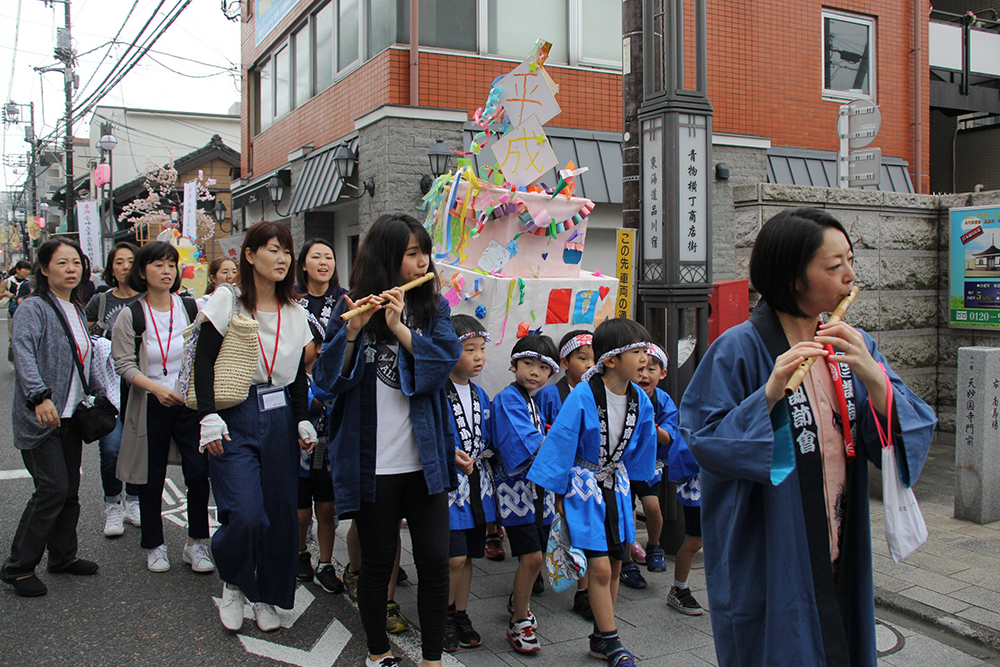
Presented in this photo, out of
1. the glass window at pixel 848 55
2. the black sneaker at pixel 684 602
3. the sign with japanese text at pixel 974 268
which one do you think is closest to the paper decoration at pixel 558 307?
the black sneaker at pixel 684 602

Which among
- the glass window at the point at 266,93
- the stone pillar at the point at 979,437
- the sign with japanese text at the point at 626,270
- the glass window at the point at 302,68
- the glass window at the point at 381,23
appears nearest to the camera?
the sign with japanese text at the point at 626,270

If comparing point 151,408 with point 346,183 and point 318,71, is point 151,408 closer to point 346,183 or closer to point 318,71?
point 346,183

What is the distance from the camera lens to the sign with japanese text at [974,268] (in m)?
7.16

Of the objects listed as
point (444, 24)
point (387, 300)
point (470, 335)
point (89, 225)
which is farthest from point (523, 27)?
point (89, 225)

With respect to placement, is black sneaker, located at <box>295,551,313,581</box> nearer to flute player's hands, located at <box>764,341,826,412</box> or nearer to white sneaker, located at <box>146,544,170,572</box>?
white sneaker, located at <box>146,544,170,572</box>

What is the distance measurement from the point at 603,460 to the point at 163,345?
2.79 meters

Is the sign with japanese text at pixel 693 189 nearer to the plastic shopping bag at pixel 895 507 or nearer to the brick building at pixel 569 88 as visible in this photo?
the plastic shopping bag at pixel 895 507

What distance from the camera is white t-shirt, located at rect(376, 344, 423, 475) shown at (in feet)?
10.1

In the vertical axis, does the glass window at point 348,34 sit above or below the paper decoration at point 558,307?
above

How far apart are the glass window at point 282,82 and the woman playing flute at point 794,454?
1371 cm

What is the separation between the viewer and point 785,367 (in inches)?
75.2

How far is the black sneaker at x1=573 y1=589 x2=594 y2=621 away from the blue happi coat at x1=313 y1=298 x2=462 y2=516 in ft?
4.08

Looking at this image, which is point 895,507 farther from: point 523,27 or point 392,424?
point 523,27

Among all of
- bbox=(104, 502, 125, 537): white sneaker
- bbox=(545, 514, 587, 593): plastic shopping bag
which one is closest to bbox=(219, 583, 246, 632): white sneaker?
bbox=(545, 514, 587, 593): plastic shopping bag
